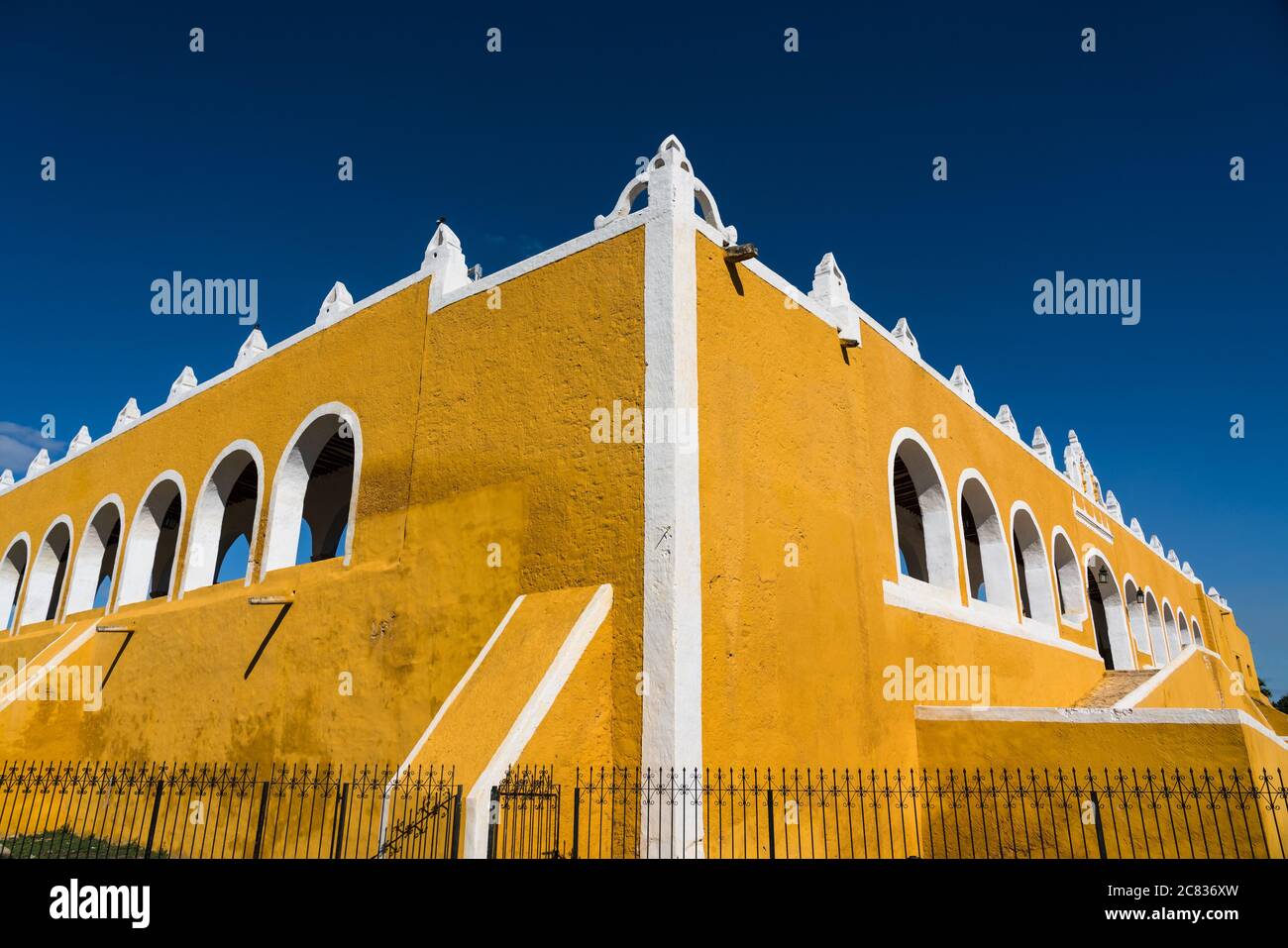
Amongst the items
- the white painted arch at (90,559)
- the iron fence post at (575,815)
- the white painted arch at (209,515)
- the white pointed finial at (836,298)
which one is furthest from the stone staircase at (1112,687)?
the white painted arch at (90,559)

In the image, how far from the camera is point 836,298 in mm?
8969

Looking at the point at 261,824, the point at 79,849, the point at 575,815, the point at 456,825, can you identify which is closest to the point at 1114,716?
the point at 575,815

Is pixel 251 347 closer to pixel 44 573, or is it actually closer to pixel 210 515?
pixel 210 515

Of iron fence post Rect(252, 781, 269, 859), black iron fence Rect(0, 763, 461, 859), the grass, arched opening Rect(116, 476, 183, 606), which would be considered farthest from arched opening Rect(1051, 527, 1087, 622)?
arched opening Rect(116, 476, 183, 606)

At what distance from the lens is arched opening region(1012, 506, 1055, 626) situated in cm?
1283

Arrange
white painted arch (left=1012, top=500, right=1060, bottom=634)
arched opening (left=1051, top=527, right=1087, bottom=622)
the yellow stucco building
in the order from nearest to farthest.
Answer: the yellow stucco building
white painted arch (left=1012, top=500, right=1060, bottom=634)
arched opening (left=1051, top=527, right=1087, bottom=622)

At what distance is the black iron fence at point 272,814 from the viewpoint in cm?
508

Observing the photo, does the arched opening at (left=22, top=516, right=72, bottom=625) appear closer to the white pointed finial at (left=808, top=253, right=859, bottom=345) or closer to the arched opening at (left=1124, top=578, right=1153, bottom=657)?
the white pointed finial at (left=808, top=253, right=859, bottom=345)

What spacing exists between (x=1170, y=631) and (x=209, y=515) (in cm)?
2394

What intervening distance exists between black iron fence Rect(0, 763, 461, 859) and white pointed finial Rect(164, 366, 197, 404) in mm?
5326

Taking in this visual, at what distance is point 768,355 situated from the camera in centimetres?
739

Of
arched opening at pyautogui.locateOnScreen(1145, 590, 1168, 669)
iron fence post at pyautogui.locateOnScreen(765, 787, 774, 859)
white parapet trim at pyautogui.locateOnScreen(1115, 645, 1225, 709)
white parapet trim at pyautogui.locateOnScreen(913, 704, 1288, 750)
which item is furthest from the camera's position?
arched opening at pyautogui.locateOnScreen(1145, 590, 1168, 669)
